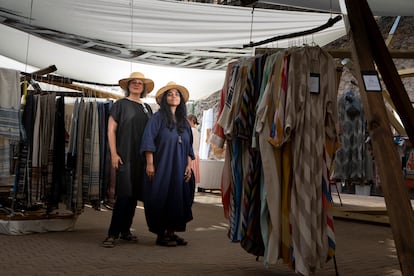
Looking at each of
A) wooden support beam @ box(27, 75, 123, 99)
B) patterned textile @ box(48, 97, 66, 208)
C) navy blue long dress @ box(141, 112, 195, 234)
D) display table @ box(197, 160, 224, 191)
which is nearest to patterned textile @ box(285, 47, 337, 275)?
navy blue long dress @ box(141, 112, 195, 234)

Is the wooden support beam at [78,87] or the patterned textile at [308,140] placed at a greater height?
the wooden support beam at [78,87]

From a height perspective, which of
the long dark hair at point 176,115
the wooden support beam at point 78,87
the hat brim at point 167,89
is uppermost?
the wooden support beam at point 78,87

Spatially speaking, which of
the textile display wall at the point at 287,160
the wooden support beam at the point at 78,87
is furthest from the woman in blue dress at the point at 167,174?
the wooden support beam at the point at 78,87

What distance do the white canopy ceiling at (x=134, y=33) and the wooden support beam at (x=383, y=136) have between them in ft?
13.8

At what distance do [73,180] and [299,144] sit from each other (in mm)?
3124

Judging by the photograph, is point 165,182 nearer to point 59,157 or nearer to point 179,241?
point 179,241

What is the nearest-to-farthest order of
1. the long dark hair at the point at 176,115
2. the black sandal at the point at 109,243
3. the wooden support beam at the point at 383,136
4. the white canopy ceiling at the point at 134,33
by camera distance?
the wooden support beam at the point at 383,136
the black sandal at the point at 109,243
the long dark hair at the point at 176,115
the white canopy ceiling at the point at 134,33

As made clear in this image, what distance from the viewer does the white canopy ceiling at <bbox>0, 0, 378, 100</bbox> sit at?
621cm

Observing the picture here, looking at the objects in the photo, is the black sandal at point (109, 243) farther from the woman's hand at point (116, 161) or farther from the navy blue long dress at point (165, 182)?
the woman's hand at point (116, 161)

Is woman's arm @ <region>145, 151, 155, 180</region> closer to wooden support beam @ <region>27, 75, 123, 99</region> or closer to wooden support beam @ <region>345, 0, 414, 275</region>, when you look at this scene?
wooden support beam @ <region>27, 75, 123, 99</region>

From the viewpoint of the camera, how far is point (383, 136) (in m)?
1.85

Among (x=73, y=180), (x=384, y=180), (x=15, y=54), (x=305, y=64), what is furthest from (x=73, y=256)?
(x=15, y=54)

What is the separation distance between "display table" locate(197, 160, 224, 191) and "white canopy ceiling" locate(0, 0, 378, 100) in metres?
2.20

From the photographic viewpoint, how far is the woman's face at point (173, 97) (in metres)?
4.07
